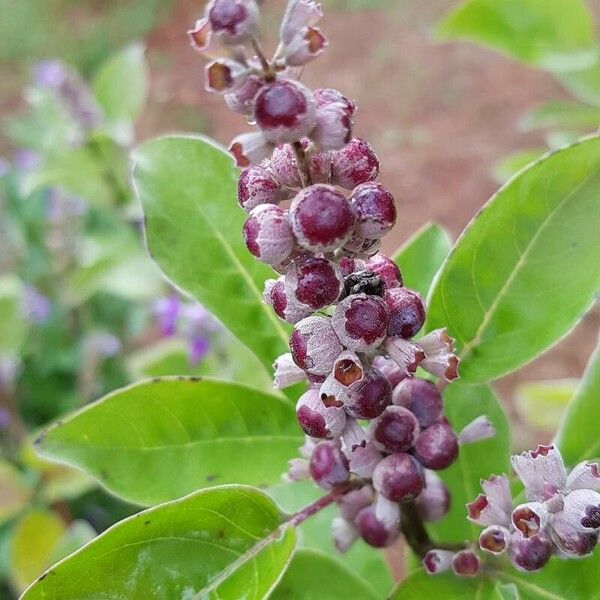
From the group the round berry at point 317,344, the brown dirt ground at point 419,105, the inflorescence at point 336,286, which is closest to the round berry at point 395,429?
the inflorescence at point 336,286

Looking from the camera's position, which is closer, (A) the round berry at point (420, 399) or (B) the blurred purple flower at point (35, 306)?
(A) the round berry at point (420, 399)

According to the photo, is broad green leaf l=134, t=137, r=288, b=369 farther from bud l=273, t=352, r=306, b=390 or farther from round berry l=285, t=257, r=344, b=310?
round berry l=285, t=257, r=344, b=310

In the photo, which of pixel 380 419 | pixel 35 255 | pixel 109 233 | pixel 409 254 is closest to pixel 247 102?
pixel 380 419

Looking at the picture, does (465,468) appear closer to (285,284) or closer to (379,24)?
(285,284)

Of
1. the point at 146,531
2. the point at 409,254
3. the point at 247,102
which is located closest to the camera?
the point at 247,102

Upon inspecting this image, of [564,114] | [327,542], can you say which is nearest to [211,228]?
[327,542]

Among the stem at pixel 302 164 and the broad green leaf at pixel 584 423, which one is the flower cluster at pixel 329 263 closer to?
the stem at pixel 302 164
